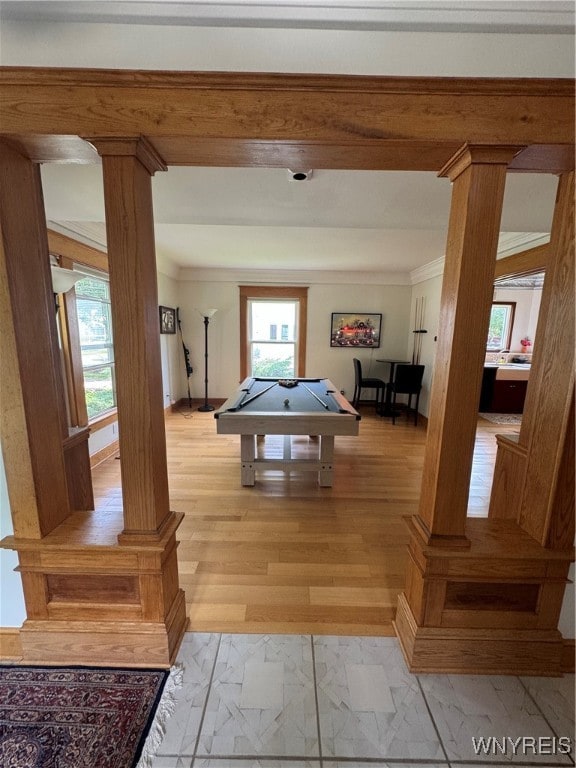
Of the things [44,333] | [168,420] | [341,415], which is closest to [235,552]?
[341,415]

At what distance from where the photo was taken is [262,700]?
1.21 m

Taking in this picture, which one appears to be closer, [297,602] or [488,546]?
[488,546]

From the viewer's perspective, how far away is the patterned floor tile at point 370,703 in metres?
1.08

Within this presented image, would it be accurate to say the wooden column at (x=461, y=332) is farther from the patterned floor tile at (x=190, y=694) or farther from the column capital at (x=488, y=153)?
the patterned floor tile at (x=190, y=694)

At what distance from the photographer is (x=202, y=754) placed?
1.05 m

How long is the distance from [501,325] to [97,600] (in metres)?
8.37

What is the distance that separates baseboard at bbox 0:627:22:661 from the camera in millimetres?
1332

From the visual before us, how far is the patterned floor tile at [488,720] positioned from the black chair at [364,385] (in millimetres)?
4430

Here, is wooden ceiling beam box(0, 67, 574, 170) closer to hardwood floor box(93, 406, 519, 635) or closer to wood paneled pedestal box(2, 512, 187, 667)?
wood paneled pedestal box(2, 512, 187, 667)

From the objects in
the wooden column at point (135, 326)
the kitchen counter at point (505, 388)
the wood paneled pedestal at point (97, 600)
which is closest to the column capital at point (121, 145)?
the wooden column at point (135, 326)

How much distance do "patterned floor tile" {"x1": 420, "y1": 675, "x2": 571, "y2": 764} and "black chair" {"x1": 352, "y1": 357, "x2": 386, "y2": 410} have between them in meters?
4.43

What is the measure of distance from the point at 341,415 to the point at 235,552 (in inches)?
52.6

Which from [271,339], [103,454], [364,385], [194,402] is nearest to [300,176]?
[103,454]

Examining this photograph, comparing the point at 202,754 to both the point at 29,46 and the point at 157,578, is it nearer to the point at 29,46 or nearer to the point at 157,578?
the point at 157,578
